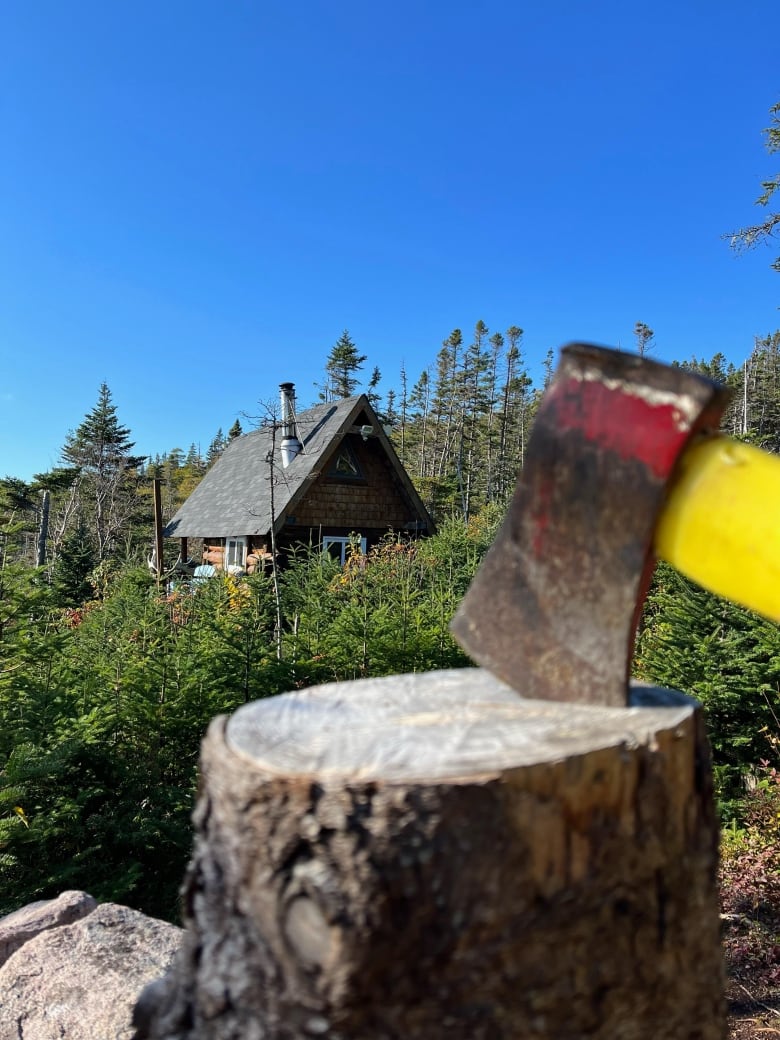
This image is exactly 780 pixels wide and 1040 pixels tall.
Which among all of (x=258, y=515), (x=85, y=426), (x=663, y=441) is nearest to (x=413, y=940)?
(x=663, y=441)

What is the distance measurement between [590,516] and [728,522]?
235mm

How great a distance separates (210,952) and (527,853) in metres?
0.51

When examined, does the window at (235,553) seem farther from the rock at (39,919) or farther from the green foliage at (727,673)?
the rock at (39,919)

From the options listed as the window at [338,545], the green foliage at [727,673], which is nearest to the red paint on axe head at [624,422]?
the green foliage at [727,673]

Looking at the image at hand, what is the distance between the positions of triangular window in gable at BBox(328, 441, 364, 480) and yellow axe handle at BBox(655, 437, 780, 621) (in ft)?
48.1

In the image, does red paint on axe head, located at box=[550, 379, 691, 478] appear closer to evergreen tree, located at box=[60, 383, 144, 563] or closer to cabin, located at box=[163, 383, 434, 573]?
cabin, located at box=[163, 383, 434, 573]

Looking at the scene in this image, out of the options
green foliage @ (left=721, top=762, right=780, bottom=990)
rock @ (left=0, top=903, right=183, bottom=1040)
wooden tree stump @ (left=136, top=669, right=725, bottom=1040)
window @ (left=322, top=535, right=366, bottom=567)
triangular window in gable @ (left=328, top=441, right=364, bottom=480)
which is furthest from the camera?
triangular window in gable @ (left=328, top=441, right=364, bottom=480)

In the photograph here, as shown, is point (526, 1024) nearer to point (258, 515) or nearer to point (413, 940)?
point (413, 940)

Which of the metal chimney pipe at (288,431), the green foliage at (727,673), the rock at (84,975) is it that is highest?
the metal chimney pipe at (288,431)

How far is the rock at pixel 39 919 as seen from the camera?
3.14 metres

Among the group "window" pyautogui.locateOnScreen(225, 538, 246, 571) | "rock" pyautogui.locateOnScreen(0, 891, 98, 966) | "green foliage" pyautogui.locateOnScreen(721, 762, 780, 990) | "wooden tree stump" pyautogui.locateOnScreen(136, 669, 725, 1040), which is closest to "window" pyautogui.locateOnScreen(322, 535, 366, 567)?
"window" pyautogui.locateOnScreen(225, 538, 246, 571)

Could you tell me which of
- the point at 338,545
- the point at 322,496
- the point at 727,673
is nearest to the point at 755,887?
the point at 727,673

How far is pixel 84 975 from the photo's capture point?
8.76 ft

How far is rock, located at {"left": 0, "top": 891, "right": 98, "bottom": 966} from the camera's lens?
3139mm
